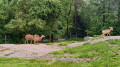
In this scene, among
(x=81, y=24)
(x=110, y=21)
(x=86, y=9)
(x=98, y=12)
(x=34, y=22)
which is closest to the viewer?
(x=34, y=22)

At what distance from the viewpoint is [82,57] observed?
395 inches

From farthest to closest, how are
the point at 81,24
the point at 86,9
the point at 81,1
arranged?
the point at 86,9 → the point at 81,24 → the point at 81,1

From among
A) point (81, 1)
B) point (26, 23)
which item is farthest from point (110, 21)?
point (26, 23)

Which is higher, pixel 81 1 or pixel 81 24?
pixel 81 1

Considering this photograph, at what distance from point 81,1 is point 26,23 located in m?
17.9

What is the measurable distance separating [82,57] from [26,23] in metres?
15.5

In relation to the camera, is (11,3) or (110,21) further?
(110,21)

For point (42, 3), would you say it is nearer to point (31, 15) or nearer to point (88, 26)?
point (31, 15)

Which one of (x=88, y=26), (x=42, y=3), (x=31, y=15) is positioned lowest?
(x=88, y=26)

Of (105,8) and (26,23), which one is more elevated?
(105,8)

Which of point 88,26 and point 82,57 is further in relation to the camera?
point 88,26

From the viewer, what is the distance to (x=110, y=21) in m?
31.9

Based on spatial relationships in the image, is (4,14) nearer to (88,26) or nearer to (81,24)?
(81,24)

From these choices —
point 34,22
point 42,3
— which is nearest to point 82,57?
point 34,22
